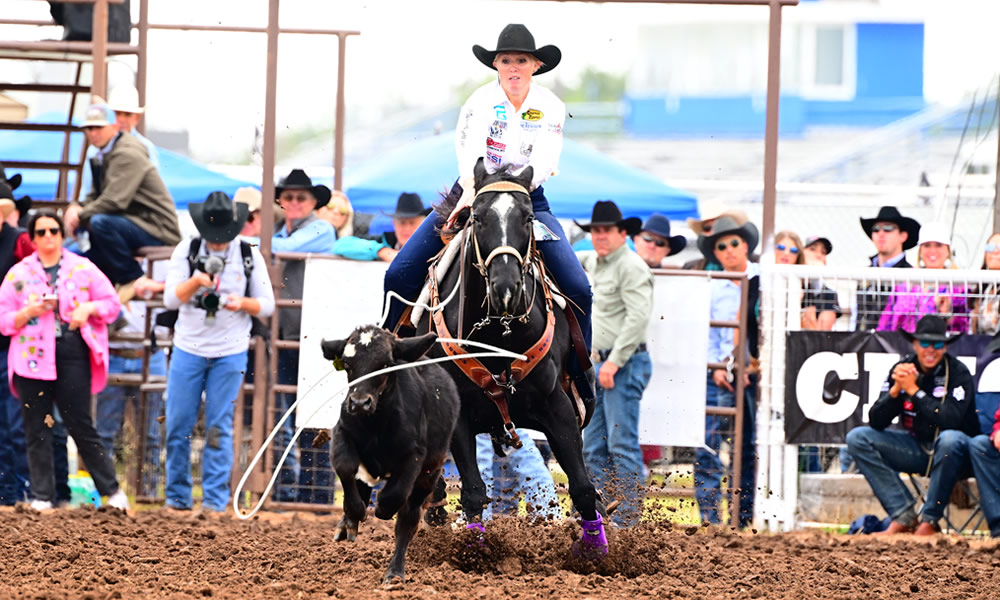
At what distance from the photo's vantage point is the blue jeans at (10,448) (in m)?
11.5

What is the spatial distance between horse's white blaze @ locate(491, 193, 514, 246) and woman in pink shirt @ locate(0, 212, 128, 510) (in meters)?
4.96

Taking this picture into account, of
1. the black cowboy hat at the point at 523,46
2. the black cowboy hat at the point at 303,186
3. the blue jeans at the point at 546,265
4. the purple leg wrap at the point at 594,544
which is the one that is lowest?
the purple leg wrap at the point at 594,544

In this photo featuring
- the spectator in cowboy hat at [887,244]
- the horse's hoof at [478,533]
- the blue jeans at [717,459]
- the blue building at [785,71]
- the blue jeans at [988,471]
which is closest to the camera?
the horse's hoof at [478,533]

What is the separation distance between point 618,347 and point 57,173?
28.6 ft

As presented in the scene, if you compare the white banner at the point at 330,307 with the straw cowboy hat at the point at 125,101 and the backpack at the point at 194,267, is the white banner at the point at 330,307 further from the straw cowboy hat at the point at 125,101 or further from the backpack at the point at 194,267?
the straw cowboy hat at the point at 125,101

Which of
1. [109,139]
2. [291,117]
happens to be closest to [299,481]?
[109,139]

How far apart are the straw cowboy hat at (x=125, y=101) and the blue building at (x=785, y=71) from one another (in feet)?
122

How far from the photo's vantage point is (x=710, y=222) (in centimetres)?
1285

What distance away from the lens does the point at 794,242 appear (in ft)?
40.2

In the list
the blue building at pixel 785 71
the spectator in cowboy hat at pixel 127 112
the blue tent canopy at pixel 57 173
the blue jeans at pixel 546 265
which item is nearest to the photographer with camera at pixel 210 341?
the spectator in cowboy hat at pixel 127 112

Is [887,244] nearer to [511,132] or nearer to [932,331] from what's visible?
[932,331]

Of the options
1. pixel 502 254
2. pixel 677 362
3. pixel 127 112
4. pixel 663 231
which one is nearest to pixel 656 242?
pixel 663 231

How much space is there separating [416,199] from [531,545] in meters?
4.04

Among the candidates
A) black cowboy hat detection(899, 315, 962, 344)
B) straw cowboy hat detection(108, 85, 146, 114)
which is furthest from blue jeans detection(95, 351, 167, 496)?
black cowboy hat detection(899, 315, 962, 344)
